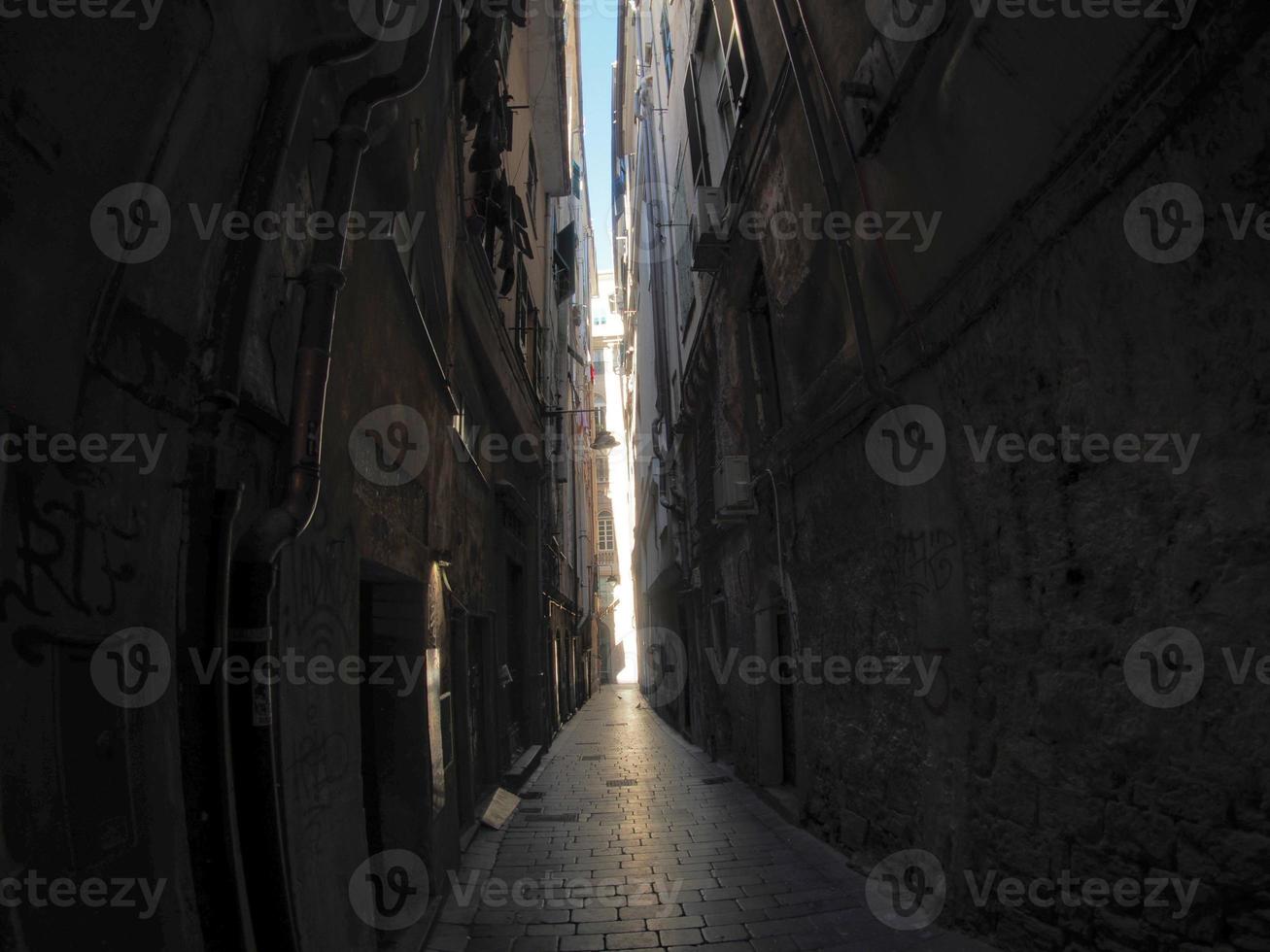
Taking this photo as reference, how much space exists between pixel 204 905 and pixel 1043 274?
3993 mm

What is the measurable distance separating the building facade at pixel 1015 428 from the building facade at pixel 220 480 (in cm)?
302

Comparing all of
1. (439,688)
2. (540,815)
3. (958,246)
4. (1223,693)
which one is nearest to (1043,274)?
(958,246)

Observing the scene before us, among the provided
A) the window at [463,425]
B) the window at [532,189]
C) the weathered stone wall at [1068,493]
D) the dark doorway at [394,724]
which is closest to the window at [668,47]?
the window at [532,189]

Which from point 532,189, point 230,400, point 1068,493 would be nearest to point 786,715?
point 1068,493

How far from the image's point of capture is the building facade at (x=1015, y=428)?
95.9 inches

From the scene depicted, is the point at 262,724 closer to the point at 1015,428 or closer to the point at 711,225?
the point at 1015,428

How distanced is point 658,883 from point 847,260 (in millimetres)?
4759

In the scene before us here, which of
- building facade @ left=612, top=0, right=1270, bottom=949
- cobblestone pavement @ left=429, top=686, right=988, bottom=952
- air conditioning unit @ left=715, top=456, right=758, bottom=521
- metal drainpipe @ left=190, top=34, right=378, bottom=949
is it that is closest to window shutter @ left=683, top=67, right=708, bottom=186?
building facade @ left=612, top=0, right=1270, bottom=949

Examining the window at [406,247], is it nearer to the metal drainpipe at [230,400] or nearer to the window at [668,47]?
the metal drainpipe at [230,400]

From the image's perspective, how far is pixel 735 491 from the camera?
857 cm

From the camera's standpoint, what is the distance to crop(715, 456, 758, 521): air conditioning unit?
8477 millimetres

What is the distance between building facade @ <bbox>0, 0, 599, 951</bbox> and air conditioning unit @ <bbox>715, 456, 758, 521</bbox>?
13.9 feet

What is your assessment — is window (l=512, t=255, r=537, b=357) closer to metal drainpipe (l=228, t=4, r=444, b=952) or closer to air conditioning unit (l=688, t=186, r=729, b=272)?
air conditioning unit (l=688, t=186, r=729, b=272)

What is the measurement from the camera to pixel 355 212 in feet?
12.6
